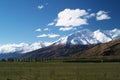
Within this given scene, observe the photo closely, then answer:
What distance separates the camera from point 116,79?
45438mm

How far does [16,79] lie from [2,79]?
6.91 feet

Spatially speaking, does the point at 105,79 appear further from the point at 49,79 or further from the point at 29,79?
the point at 29,79

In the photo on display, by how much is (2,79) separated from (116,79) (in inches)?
681

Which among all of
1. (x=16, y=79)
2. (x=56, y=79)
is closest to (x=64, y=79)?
(x=56, y=79)

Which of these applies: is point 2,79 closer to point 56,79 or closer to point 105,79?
point 56,79

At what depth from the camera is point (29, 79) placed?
45.1 meters

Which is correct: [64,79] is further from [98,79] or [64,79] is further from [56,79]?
[98,79]

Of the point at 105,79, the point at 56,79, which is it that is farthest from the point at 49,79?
the point at 105,79

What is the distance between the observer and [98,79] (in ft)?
150

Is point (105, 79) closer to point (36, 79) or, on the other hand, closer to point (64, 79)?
point (64, 79)

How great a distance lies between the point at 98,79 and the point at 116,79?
8.89 ft

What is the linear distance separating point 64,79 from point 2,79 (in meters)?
9.44

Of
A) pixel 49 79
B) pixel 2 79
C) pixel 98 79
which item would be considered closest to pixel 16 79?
pixel 2 79

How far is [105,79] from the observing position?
4569cm
